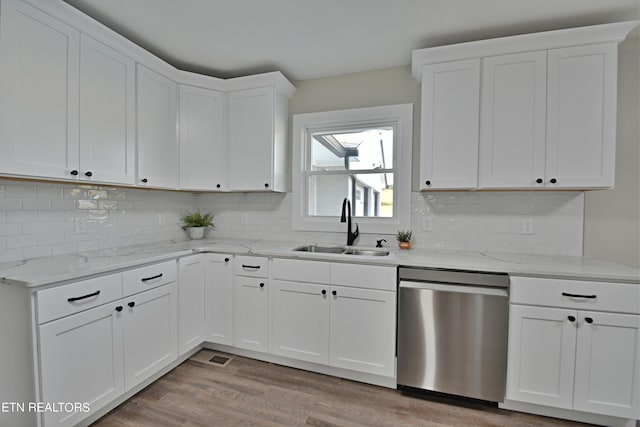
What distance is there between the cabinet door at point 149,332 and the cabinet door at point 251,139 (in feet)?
3.68

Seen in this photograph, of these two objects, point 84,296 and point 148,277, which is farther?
point 148,277

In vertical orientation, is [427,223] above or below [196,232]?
above

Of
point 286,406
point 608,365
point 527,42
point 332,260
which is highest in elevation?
point 527,42

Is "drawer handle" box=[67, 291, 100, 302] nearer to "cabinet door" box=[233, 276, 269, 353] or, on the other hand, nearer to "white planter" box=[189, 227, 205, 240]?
"cabinet door" box=[233, 276, 269, 353]

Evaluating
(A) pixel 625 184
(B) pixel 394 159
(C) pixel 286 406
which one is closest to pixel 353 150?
(B) pixel 394 159

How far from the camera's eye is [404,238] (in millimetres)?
2471

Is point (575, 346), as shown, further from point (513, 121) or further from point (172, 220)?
point (172, 220)

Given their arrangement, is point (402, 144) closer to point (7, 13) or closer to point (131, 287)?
point (131, 287)

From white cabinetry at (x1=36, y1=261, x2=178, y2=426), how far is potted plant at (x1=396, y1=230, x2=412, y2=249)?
6.11 feet

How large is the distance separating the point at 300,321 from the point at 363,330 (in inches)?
19.3

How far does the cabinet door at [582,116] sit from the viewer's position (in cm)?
185

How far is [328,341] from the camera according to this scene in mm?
2115

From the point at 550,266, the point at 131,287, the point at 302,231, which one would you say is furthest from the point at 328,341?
the point at 550,266

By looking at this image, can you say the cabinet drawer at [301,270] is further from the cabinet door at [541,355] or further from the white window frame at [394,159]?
the cabinet door at [541,355]
